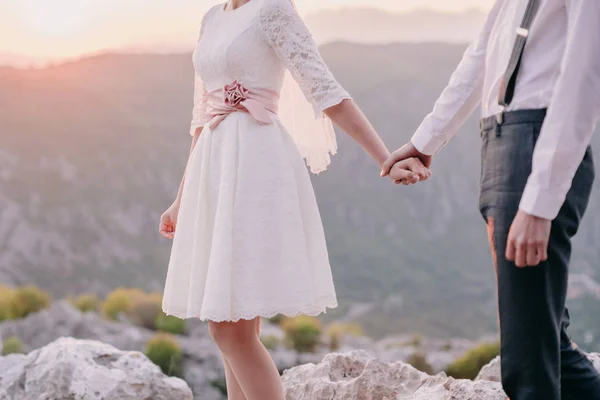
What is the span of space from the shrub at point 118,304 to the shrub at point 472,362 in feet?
12.7

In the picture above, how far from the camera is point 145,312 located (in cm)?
762

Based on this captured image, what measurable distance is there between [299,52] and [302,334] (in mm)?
5939

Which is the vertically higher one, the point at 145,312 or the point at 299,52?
the point at 145,312

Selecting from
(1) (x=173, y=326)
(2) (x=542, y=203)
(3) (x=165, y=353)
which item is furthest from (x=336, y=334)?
(2) (x=542, y=203)

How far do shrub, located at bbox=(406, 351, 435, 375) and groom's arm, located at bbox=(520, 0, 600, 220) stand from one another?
612 cm

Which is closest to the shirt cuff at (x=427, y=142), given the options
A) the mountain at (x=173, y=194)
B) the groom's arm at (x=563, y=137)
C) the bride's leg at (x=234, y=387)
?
the groom's arm at (x=563, y=137)

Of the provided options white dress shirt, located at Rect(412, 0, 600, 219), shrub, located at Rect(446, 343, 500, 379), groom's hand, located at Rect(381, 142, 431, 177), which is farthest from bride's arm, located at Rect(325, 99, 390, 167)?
shrub, located at Rect(446, 343, 500, 379)

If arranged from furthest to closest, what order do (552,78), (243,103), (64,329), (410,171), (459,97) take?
(64,329) < (243,103) < (410,171) < (459,97) < (552,78)

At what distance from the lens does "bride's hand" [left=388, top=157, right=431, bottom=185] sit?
1.70 m

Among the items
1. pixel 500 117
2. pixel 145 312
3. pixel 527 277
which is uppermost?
pixel 145 312

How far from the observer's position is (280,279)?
183cm

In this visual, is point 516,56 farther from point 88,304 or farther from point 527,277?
point 88,304

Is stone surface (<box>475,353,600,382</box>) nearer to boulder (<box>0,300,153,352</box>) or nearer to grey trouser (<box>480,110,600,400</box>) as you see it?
grey trouser (<box>480,110,600,400</box>)

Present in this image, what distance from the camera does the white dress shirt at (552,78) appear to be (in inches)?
46.5
